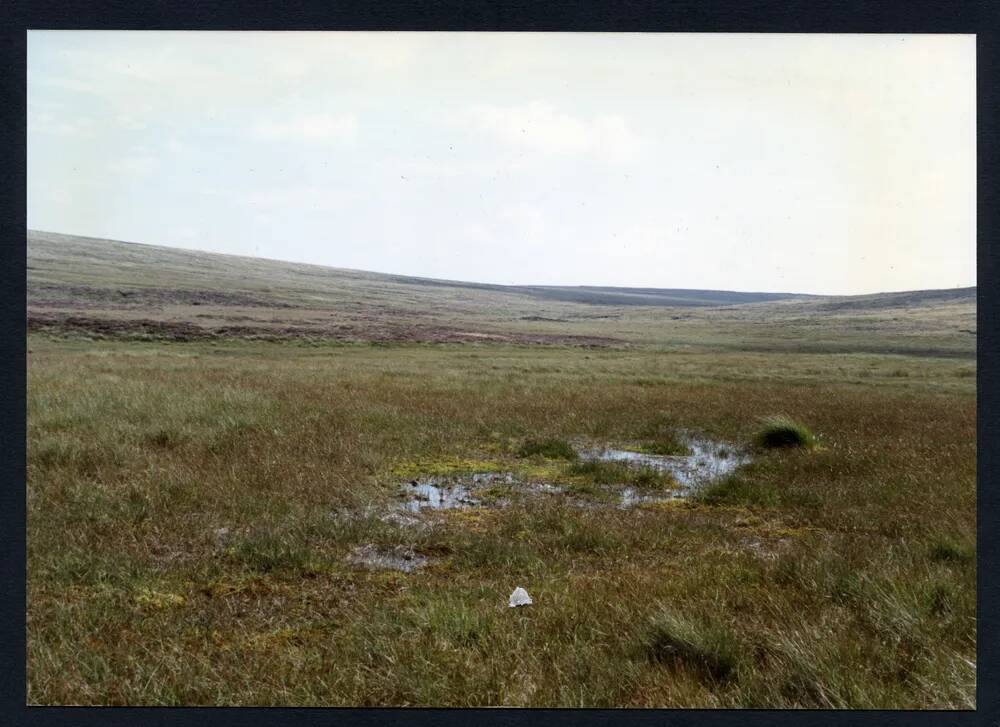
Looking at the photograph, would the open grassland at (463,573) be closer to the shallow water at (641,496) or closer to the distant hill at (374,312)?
the shallow water at (641,496)

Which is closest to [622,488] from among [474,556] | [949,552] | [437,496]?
[437,496]

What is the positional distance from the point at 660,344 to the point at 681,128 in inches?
1293

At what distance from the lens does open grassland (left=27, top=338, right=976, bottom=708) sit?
3270 mm

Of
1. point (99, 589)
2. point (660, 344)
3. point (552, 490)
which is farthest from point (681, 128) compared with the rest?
point (660, 344)

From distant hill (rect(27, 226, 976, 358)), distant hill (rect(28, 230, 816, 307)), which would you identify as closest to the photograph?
distant hill (rect(27, 226, 976, 358))

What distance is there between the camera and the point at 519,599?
13.0ft

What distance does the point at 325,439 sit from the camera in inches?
325

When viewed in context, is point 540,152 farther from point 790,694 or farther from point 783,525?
point 790,694

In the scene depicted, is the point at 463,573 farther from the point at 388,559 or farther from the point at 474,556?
the point at 388,559

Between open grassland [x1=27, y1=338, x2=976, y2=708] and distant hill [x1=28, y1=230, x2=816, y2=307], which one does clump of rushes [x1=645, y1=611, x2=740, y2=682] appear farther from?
distant hill [x1=28, y1=230, x2=816, y2=307]

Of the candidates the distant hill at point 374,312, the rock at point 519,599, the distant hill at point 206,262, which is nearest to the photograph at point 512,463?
the rock at point 519,599

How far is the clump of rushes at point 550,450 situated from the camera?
843 centimetres

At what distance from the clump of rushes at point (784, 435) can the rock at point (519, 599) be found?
20.7ft

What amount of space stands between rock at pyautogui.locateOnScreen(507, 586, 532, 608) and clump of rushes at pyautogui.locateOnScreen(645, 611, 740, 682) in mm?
795
